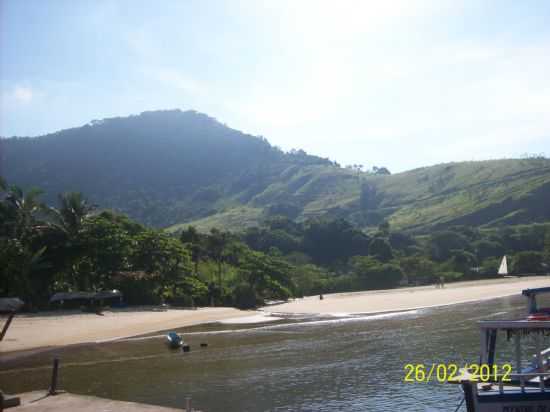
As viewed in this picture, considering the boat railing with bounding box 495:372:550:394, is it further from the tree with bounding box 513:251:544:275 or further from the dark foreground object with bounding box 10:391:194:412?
the tree with bounding box 513:251:544:275

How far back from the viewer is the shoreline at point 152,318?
1542 inches

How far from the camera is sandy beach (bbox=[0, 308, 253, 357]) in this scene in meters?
39.2

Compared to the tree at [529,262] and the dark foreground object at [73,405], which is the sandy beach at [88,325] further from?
the tree at [529,262]

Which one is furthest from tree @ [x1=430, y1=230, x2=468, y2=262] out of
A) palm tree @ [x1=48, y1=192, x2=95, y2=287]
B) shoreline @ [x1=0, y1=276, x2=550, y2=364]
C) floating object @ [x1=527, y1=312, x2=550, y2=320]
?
floating object @ [x1=527, y1=312, x2=550, y2=320]

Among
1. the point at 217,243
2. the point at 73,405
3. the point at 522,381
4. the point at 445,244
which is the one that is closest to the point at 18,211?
the point at 217,243

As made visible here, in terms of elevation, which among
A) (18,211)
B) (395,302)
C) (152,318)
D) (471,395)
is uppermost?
(18,211)

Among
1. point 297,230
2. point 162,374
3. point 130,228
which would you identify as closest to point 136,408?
point 162,374

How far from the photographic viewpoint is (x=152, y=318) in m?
51.2

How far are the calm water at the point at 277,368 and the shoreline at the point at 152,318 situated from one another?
11.7ft

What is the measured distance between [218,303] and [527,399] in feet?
190

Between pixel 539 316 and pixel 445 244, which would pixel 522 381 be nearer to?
pixel 539 316

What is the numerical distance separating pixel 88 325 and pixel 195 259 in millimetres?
30884

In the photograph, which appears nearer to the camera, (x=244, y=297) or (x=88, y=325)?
(x=88, y=325)

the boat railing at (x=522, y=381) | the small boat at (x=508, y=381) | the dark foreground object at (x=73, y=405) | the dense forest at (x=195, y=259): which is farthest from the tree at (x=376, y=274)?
the boat railing at (x=522, y=381)
